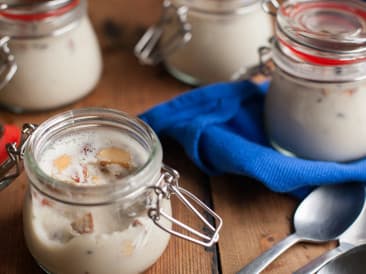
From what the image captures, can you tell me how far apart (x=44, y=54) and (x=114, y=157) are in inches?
9.6

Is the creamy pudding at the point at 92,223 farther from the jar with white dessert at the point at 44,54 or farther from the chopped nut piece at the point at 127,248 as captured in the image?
the jar with white dessert at the point at 44,54

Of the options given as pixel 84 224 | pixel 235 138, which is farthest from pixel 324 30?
pixel 84 224

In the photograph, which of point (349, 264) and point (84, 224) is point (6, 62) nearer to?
point (84, 224)

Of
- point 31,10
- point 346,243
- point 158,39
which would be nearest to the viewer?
point 346,243

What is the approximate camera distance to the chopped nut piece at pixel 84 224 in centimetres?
60

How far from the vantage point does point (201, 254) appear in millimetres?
686

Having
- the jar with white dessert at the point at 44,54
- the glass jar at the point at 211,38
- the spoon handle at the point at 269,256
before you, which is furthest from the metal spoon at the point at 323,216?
the jar with white dessert at the point at 44,54

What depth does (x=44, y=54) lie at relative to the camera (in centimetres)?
84

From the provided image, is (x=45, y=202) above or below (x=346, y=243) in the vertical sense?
above

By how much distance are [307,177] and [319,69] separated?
0.12 m

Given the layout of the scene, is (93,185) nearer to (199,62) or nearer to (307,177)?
(307,177)

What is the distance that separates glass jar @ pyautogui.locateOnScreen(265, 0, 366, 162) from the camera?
0.74 meters

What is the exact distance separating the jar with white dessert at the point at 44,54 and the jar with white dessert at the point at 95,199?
197 mm

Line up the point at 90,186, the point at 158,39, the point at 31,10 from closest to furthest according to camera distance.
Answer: the point at 90,186
the point at 31,10
the point at 158,39
